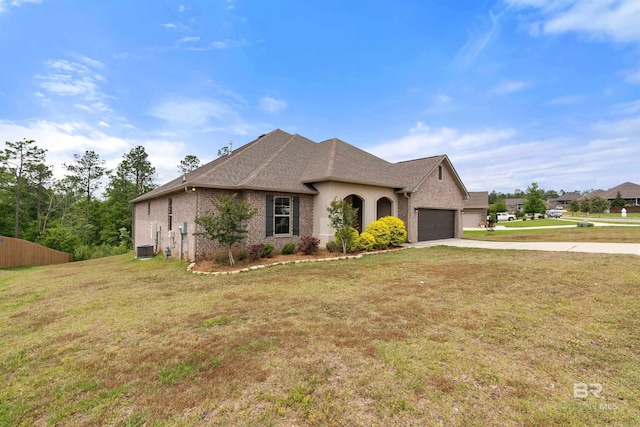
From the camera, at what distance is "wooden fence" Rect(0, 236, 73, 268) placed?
1530 cm

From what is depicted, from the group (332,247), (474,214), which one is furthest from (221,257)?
(474,214)

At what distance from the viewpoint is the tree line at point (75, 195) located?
29219mm

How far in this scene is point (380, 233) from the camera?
1352cm

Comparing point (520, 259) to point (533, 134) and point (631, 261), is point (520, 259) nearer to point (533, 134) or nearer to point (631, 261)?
point (631, 261)

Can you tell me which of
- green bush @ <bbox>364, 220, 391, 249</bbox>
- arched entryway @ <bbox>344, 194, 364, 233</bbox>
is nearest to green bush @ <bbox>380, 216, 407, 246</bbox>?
green bush @ <bbox>364, 220, 391, 249</bbox>

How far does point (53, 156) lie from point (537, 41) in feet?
157

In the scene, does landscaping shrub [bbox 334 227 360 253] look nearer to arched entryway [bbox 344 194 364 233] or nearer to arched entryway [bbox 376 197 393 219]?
arched entryway [bbox 344 194 364 233]

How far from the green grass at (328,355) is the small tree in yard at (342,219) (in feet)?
17.3

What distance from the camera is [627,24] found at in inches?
356

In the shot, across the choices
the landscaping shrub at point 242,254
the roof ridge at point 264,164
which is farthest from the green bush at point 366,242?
the roof ridge at point 264,164

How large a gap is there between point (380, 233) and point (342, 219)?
107 inches

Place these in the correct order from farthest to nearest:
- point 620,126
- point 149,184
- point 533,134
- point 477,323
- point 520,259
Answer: point 149,184, point 533,134, point 620,126, point 520,259, point 477,323

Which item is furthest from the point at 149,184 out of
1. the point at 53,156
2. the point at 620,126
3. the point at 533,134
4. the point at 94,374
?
the point at 620,126
